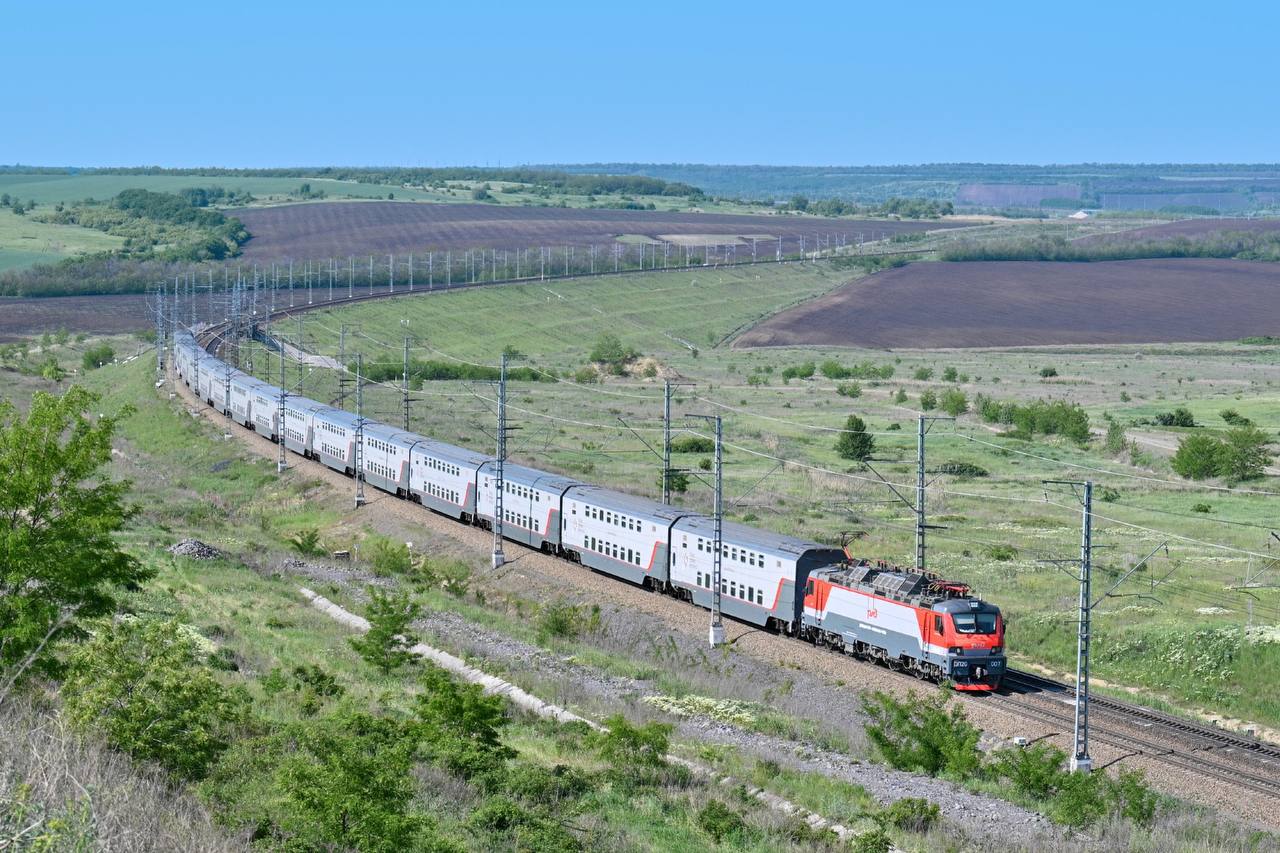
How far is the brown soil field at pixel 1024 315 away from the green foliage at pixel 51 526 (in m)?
131

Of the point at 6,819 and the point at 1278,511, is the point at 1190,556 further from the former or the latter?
the point at 6,819

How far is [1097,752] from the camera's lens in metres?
33.2

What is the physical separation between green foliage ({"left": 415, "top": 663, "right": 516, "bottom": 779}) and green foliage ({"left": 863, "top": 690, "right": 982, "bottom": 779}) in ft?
28.6

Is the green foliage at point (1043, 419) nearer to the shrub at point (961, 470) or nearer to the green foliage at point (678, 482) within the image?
the shrub at point (961, 470)

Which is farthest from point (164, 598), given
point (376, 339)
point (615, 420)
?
point (376, 339)

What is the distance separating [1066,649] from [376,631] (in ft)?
67.1

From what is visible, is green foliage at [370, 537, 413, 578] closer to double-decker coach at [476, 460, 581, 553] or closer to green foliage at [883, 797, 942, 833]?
double-decker coach at [476, 460, 581, 553]

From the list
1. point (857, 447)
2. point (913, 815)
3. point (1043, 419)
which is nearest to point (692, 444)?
point (857, 447)

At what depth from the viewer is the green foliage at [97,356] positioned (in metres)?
138

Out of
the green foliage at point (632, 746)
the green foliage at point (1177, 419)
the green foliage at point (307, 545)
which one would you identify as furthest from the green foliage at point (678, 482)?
the green foliage at point (632, 746)

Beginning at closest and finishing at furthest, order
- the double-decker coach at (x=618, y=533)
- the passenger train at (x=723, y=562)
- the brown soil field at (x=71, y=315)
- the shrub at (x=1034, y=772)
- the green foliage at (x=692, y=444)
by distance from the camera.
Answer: the shrub at (x=1034, y=772) < the passenger train at (x=723, y=562) < the double-decker coach at (x=618, y=533) < the green foliage at (x=692, y=444) < the brown soil field at (x=71, y=315)

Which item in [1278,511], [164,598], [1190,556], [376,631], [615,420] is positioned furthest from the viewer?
[615,420]

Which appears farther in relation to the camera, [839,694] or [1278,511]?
[1278,511]

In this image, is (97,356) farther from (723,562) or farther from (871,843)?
(871,843)
